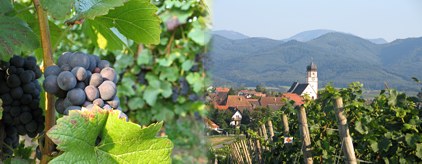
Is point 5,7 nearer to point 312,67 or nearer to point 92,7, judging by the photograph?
point 92,7

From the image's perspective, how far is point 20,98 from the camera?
1.82ft

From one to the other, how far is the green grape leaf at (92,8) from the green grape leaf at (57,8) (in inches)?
0.6

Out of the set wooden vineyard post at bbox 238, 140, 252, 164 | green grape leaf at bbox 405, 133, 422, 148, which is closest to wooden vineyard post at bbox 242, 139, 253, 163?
wooden vineyard post at bbox 238, 140, 252, 164

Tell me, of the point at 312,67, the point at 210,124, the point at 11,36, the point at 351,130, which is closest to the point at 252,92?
the point at 210,124

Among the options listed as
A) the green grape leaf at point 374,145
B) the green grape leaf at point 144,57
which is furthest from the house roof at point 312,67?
the green grape leaf at point 374,145

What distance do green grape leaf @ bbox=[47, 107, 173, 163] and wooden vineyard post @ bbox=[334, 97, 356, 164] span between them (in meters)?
1.62

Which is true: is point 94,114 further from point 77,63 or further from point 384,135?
point 384,135

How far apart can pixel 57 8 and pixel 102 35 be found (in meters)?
0.23

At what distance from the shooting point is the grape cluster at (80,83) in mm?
426

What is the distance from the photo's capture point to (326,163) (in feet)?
7.75

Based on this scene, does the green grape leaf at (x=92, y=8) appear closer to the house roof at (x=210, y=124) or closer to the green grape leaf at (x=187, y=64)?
the green grape leaf at (x=187, y=64)

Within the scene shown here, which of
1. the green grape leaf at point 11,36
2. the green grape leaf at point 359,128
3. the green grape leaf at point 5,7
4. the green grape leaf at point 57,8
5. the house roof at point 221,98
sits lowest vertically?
the green grape leaf at point 359,128

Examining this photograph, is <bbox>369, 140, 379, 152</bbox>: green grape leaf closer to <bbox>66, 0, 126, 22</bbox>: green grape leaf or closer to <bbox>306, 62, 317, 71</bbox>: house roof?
<bbox>66, 0, 126, 22</bbox>: green grape leaf

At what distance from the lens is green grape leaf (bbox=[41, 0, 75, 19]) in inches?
16.1
